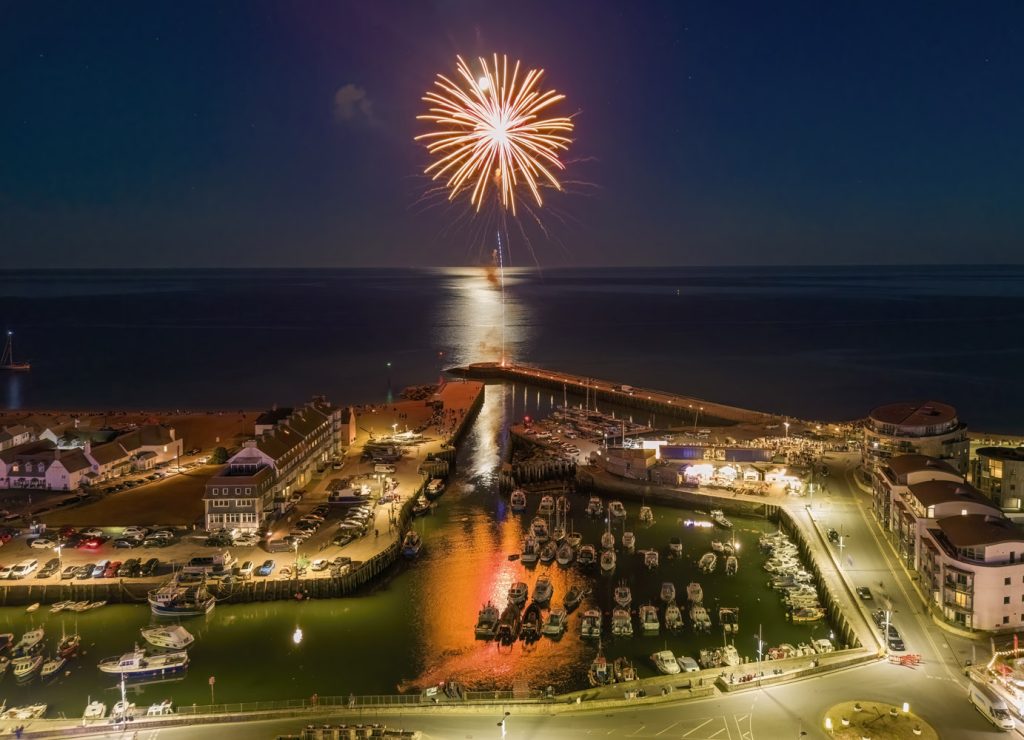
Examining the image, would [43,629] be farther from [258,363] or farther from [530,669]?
[258,363]

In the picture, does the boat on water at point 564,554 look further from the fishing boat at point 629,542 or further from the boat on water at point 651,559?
the boat on water at point 651,559

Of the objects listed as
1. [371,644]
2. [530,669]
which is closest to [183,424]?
[371,644]

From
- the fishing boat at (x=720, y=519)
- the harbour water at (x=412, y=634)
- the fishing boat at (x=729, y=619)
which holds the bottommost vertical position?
the harbour water at (x=412, y=634)

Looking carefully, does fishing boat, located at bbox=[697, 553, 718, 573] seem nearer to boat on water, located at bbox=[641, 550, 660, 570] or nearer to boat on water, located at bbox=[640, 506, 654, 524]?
boat on water, located at bbox=[641, 550, 660, 570]

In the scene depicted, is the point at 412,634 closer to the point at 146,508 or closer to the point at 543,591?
the point at 543,591

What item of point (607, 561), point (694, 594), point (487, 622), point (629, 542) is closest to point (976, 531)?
point (694, 594)

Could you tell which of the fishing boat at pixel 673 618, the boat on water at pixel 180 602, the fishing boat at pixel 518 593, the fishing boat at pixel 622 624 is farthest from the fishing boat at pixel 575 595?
the boat on water at pixel 180 602
